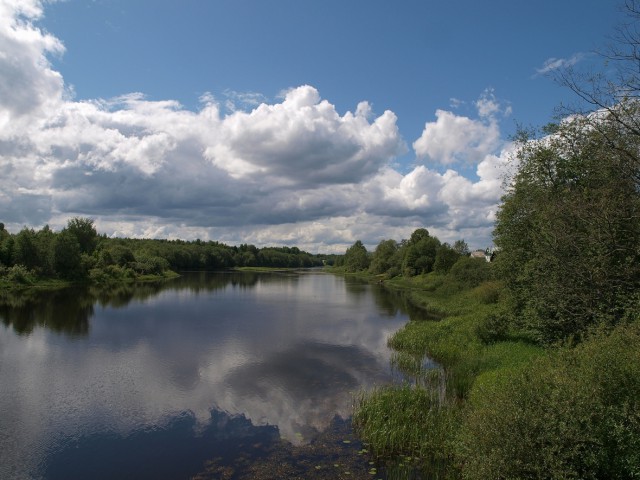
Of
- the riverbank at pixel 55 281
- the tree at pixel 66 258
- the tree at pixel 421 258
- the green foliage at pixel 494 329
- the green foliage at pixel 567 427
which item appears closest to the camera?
the green foliage at pixel 567 427

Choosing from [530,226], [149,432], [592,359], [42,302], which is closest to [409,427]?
[592,359]

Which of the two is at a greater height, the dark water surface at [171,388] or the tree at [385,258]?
the tree at [385,258]

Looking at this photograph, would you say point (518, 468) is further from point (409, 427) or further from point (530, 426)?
point (409, 427)

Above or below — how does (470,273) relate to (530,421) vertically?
above

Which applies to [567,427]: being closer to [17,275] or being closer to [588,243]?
[588,243]

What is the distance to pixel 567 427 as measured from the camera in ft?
28.1

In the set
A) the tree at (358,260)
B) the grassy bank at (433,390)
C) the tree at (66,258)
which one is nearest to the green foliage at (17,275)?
the tree at (66,258)

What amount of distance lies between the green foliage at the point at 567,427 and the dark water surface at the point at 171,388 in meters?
5.63

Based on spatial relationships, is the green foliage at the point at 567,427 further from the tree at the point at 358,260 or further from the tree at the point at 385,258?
the tree at the point at 358,260

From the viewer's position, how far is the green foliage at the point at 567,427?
332 inches

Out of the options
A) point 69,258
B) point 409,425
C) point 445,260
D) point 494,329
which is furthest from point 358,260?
point 409,425

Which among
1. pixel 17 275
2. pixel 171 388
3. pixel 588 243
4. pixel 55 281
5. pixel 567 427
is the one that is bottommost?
pixel 171 388

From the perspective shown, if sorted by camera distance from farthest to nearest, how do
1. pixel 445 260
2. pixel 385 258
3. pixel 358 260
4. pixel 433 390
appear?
pixel 358 260 → pixel 385 258 → pixel 445 260 → pixel 433 390

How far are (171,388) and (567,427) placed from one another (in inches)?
629
